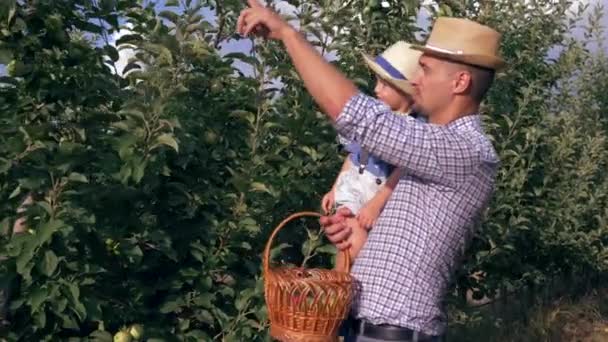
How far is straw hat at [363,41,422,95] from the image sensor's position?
10.8 feet

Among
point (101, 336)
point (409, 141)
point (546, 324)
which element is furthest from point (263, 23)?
point (546, 324)

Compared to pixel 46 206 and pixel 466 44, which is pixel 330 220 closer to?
pixel 466 44

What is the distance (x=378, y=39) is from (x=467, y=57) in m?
2.24

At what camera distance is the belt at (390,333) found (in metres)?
2.60

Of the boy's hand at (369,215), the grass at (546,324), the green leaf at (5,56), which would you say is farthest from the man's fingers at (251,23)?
the grass at (546,324)

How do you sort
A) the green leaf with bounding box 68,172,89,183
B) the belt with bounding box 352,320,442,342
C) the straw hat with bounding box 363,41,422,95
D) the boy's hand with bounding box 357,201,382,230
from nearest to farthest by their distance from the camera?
the belt with bounding box 352,320,442,342
the boy's hand with bounding box 357,201,382,230
the green leaf with bounding box 68,172,89,183
the straw hat with bounding box 363,41,422,95

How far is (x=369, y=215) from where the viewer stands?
293cm

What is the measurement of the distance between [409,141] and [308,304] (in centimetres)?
46

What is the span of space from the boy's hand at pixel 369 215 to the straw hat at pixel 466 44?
0.52 m

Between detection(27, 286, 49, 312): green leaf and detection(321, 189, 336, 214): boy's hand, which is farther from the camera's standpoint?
detection(321, 189, 336, 214): boy's hand

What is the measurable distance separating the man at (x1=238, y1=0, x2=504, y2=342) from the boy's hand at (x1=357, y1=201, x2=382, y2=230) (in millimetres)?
194

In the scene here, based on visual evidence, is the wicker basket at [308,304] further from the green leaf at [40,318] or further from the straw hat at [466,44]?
the green leaf at [40,318]

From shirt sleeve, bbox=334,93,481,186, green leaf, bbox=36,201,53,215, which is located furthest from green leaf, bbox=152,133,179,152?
shirt sleeve, bbox=334,93,481,186

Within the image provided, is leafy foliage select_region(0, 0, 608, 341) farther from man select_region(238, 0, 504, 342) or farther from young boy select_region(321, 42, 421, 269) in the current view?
man select_region(238, 0, 504, 342)
